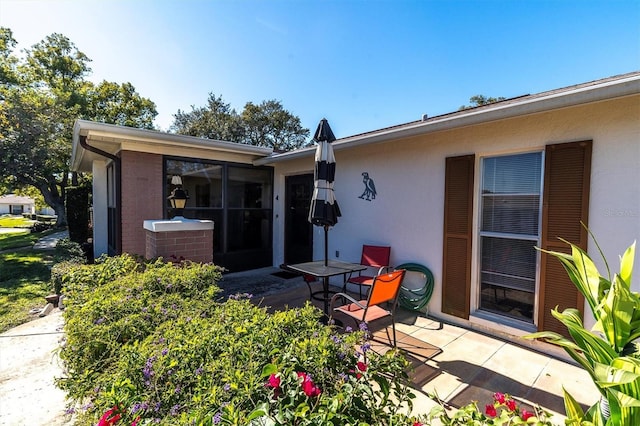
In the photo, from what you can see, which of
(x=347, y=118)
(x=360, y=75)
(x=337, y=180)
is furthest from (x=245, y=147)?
(x=347, y=118)

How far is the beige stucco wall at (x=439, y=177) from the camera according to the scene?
9.19 ft

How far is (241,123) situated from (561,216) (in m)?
22.4

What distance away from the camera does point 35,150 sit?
12.0 meters

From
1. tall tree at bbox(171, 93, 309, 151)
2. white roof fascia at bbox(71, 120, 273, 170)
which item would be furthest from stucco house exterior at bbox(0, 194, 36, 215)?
white roof fascia at bbox(71, 120, 273, 170)

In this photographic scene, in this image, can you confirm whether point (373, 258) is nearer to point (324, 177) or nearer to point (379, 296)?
point (324, 177)

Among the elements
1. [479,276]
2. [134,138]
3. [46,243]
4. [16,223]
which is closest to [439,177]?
[479,276]

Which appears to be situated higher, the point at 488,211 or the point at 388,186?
the point at 388,186

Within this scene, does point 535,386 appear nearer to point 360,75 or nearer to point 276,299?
point 276,299

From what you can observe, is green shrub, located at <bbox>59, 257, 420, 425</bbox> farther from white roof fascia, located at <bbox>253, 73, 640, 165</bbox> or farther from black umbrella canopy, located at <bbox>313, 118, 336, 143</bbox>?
white roof fascia, located at <bbox>253, 73, 640, 165</bbox>

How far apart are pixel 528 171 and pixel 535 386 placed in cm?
234

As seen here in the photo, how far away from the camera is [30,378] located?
2795 millimetres

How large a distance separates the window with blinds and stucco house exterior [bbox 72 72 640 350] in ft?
0.04

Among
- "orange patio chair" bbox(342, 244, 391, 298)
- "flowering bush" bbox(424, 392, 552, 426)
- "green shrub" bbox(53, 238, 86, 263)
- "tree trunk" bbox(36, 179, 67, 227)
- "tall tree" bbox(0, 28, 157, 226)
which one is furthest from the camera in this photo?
A: "tree trunk" bbox(36, 179, 67, 227)

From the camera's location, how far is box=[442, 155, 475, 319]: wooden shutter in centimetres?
387
